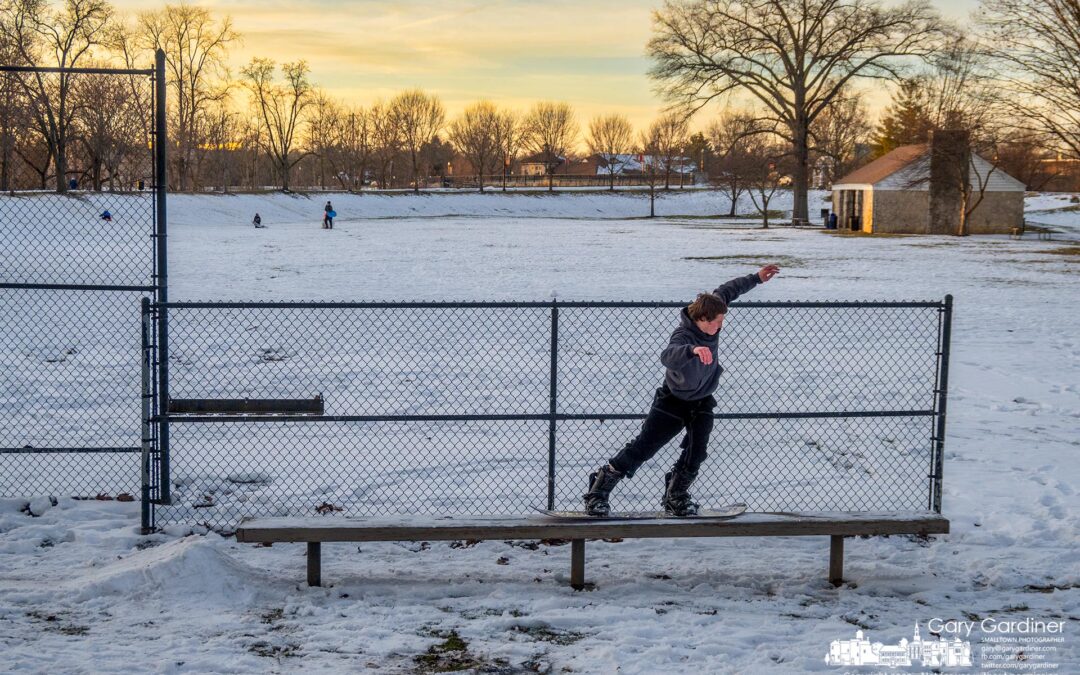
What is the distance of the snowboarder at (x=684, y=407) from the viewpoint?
5.99m

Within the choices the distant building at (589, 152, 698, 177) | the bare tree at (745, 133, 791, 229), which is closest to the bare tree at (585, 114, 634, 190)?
the distant building at (589, 152, 698, 177)

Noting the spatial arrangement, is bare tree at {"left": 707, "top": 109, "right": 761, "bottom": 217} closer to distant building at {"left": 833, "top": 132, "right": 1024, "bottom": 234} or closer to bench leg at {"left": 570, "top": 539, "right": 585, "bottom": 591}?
distant building at {"left": 833, "top": 132, "right": 1024, "bottom": 234}

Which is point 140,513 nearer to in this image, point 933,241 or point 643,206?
point 933,241

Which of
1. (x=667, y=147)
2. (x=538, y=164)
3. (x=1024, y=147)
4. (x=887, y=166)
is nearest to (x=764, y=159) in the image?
(x=887, y=166)

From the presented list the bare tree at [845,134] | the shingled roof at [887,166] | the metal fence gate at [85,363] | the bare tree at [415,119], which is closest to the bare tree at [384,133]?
the bare tree at [415,119]

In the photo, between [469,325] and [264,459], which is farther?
[469,325]

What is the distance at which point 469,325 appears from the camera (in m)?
14.9

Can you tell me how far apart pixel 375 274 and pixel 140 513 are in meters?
17.3

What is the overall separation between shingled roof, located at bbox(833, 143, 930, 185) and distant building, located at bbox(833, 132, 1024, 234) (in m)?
0.07

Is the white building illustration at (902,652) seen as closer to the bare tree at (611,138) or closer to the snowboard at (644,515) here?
the snowboard at (644,515)

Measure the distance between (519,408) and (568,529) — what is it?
15.8ft

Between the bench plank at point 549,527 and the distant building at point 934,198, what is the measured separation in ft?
154

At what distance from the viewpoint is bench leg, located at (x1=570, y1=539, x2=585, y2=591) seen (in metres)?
5.95

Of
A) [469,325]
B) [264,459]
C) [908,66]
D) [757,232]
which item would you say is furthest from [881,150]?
[264,459]
